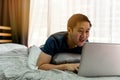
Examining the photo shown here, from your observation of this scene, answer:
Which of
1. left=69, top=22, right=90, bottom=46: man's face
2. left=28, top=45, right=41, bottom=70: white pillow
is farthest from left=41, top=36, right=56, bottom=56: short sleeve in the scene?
left=28, top=45, right=41, bottom=70: white pillow

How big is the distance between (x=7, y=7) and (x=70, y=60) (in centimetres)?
214

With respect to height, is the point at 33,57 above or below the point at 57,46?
below

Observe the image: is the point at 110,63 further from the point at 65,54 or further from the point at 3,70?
the point at 3,70

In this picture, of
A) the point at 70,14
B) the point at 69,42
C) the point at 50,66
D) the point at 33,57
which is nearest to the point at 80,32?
the point at 69,42

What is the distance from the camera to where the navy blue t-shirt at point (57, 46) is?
1395 millimetres

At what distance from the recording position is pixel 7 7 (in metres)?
3.26

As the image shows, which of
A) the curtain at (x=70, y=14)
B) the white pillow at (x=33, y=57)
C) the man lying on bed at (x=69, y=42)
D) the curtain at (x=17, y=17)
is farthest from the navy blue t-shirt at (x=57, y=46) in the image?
the curtain at (x=17, y=17)

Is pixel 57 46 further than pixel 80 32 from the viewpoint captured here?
Yes

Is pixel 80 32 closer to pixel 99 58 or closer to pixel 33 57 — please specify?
pixel 99 58

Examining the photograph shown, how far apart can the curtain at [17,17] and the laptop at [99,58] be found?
218 cm

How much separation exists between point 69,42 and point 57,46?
87 millimetres

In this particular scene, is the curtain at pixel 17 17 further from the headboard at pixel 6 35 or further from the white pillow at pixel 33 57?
the white pillow at pixel 33 57

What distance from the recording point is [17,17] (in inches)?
129

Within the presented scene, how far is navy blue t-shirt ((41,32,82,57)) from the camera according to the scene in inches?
54.9
